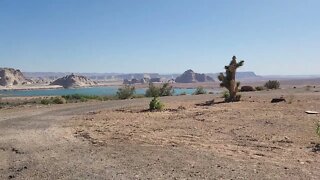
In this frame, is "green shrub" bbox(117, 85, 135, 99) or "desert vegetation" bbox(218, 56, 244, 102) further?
"green shrub" bbox(117, 85, 135, 99)

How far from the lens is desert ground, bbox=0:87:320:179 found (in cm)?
995

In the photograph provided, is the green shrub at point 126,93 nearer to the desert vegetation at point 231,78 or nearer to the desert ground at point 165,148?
the desert vegetation at point 231,78

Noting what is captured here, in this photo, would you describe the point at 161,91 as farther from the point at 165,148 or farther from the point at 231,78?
the point at 165,148

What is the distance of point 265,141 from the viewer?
1419 cm

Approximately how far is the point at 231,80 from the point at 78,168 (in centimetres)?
2629

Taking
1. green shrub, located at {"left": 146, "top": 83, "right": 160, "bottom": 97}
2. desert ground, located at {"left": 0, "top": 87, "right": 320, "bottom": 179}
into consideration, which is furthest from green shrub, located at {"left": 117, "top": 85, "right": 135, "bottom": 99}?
desert ground, located at {"left": 0, "top": 87, "right": 320, "bottom": 179}

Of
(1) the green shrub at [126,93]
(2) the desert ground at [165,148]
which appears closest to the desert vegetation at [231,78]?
(2) the desert ground at [165,148]

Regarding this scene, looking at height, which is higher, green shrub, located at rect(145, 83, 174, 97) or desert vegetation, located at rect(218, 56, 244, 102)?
desert vegetation, located at rect(218, 56, 244, 102)

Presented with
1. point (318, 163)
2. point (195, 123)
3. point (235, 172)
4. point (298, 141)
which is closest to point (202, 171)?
point (235, 172)

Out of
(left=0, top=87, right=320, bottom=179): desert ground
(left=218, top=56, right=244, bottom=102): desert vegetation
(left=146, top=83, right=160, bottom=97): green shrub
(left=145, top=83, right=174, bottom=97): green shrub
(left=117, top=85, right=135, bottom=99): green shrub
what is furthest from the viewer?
(left=145, top=83, right=174, bottom=97): green shrub

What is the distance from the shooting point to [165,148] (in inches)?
516

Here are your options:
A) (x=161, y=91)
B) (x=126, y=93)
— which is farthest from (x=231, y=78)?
(x=161, y=91)

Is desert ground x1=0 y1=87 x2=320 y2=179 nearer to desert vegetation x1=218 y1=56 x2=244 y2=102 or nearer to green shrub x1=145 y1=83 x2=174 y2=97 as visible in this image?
desert vegetation x1=218 y1=56 x2=244 y2=102

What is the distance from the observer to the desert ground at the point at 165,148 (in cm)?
995
